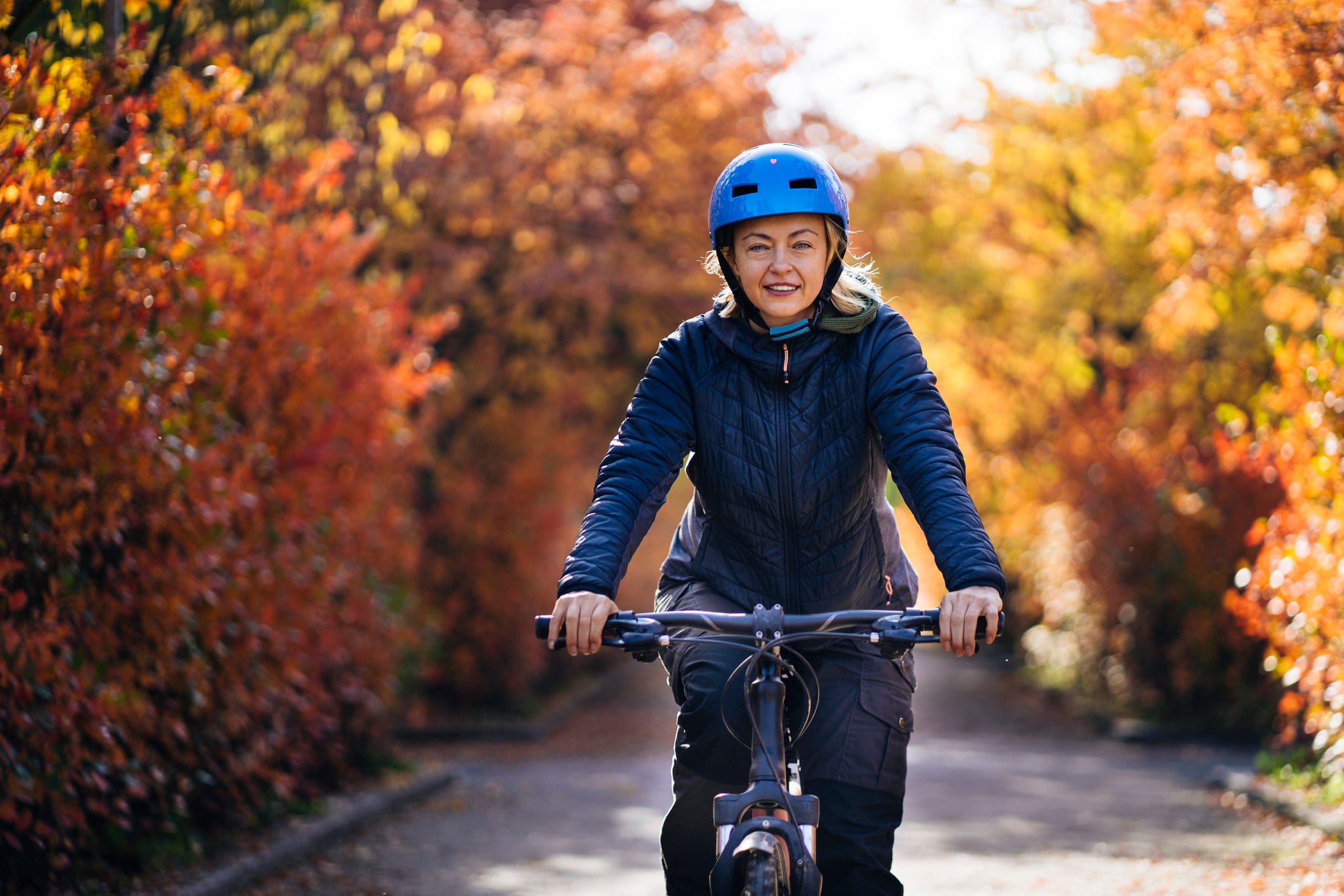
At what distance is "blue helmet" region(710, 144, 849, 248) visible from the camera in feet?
12.5

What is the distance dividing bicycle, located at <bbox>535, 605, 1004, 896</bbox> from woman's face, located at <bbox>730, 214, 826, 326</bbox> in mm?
904

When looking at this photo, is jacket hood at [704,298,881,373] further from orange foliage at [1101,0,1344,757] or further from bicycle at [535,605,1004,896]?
orange foliage at [1101,0,1344,757]

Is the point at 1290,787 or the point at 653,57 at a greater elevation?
the point at 653,57

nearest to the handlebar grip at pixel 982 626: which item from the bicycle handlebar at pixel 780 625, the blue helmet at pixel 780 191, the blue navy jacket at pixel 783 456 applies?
the bicycle handlebar at pixel 780 625

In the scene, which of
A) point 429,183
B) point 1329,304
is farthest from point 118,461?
point 429,183

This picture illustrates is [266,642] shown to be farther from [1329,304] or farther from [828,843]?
[1329,304]

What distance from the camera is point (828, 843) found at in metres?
3.54

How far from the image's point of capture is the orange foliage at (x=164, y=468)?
509cm

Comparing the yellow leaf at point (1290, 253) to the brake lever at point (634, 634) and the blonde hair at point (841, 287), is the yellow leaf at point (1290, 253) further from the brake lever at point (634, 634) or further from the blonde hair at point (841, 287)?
the brake lever at point (634, 634)

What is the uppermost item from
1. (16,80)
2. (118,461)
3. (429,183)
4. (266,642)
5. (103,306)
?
(429,183)

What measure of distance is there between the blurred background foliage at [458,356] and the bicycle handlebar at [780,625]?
238cm

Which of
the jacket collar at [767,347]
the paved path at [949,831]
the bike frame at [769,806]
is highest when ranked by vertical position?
the jacket collar at [767,347]

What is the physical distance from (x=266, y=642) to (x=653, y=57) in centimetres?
949

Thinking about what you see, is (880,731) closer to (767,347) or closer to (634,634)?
(634,634)
